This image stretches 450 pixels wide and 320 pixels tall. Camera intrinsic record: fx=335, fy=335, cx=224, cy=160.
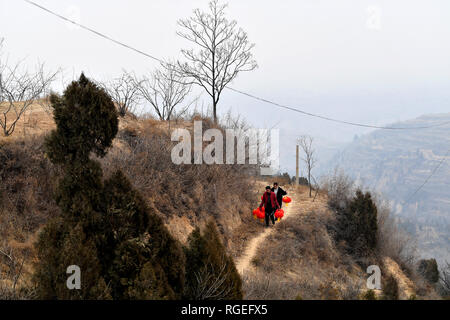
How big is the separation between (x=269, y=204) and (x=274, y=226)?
122 cm

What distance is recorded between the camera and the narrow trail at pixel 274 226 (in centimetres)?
1079

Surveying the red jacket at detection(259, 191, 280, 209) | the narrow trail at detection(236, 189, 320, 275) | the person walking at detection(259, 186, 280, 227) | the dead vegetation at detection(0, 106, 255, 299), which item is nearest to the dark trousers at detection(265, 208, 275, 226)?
the person walking at detection(259, 186, 280, 227)

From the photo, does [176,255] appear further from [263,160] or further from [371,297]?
[263,160]

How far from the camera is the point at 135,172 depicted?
10555 millimetres

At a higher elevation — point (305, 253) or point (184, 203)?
point (184, 203)

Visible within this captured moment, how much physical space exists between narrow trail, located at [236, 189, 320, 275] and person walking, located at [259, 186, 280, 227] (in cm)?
48

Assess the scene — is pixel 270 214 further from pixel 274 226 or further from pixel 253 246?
pixel 253 246

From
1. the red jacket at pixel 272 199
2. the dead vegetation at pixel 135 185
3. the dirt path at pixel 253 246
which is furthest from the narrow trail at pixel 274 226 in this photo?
the red jacket at pixel 272 199

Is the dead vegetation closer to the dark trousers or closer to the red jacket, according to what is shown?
the dark trousers

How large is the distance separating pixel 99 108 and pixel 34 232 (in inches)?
177

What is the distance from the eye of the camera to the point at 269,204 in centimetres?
1287

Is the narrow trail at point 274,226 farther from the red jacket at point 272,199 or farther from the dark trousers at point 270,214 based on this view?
the red jacket at point 272,199
